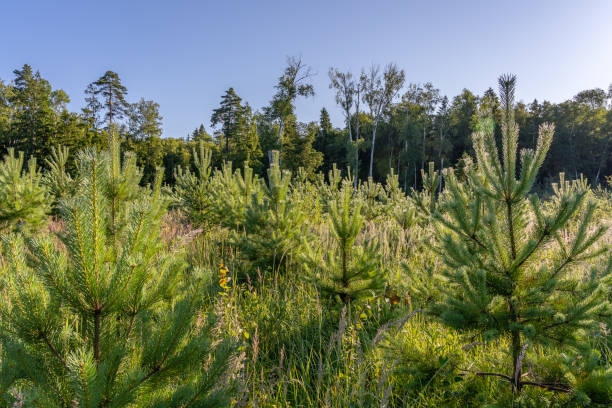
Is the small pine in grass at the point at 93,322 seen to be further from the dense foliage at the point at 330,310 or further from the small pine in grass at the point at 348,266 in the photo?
the small pine in grass at the point at 348,266

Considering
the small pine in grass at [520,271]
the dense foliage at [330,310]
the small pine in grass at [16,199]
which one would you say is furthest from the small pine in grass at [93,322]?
the small pine in grass at [16,199]

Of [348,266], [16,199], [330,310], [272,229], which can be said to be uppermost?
[16,199]

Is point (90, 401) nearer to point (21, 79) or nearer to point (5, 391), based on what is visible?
point (5, 391)

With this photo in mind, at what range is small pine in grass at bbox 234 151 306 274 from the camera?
4.21m

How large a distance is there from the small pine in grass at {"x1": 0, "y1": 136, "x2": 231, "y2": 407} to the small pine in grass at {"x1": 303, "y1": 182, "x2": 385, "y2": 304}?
1.83m

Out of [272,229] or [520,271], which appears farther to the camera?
[272,229]

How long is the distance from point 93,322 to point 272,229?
3223 mm

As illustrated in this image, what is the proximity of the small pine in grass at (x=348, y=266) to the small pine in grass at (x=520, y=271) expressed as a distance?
1.21 metres

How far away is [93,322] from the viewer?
→ 1.11 m

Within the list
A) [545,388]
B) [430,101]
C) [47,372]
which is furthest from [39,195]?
[430,101]

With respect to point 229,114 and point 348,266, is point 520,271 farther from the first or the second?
point 229,114

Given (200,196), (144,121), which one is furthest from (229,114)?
(200,196)

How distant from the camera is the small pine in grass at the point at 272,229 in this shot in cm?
421

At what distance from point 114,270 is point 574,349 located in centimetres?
211
